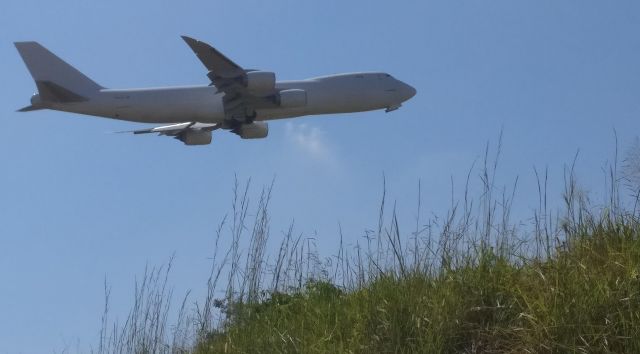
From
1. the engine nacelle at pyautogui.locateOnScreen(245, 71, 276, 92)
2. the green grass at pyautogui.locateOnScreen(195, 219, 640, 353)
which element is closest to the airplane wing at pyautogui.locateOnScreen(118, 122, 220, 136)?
the engine nacelle at pyautogui.locateOnScreen(245, 71, 276, 92)

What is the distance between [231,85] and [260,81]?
66.7 inches

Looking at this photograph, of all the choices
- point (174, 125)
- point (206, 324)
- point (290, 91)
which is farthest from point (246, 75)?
point (206, 324)

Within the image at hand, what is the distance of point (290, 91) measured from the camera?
3450 centimetres

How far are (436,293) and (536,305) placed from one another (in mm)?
581

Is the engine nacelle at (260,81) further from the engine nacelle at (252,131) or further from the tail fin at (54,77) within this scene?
the tail fin at (54,77)

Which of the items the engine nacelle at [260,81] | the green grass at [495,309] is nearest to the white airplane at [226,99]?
the engine nacelle at [260,81]

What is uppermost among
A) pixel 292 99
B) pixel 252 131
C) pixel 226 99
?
pixel 226 99

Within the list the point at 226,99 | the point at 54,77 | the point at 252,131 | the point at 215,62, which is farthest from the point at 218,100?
the point at 54,77

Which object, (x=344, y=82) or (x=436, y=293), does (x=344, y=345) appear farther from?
(x=344, y=82)

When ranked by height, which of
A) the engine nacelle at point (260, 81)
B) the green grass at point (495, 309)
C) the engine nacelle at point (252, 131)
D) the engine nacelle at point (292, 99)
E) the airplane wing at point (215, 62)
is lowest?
the green grass at point (495, 309)

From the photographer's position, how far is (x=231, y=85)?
35.9 m

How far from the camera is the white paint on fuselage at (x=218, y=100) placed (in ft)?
120

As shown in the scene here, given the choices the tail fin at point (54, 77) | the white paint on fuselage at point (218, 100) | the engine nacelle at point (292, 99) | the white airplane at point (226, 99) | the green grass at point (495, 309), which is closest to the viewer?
the green grass at point (495, 309)

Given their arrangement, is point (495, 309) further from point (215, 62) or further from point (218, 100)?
point (218, 100)
